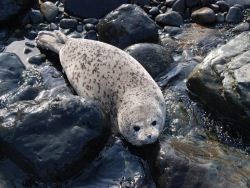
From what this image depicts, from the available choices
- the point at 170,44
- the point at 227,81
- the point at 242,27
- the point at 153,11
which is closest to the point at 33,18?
the point at 153,11

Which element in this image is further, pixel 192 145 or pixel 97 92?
pixel 97 92

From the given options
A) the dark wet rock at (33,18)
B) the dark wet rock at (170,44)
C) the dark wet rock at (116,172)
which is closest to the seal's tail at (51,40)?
the dark wet rock at (33,18)

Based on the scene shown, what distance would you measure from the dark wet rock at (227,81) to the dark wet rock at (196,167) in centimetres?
65

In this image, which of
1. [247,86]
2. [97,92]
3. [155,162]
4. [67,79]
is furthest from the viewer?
[67,79]

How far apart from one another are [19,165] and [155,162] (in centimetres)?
147

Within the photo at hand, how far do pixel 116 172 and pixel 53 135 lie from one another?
81 centimetres

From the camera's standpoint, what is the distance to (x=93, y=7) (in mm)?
8508

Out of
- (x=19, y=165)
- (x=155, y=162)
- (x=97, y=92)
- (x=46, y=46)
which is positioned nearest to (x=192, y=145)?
(x=155, y=162)

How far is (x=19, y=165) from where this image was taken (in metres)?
5.33

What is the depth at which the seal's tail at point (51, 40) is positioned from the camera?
7.62 m

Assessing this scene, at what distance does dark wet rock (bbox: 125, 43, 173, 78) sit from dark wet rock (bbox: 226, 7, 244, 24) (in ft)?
5.21

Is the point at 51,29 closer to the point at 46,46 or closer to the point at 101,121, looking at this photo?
the point at 46,46

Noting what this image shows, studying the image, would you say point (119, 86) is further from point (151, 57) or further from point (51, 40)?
point (51, 40)

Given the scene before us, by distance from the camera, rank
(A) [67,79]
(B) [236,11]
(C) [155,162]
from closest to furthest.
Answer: (C) [155,162]
(A) [67,79]
(B) [236,11]
